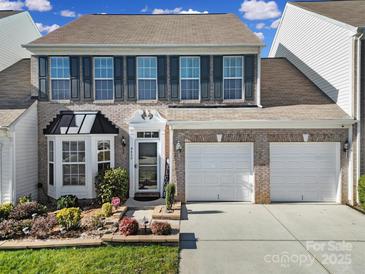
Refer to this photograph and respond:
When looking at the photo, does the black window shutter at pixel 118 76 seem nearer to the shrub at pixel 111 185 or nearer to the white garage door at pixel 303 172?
the shrub at pixel 111 185

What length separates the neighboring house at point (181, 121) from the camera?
11180 mm

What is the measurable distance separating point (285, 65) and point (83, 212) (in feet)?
42.9

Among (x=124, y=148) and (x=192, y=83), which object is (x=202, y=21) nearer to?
(x=192, y=83)

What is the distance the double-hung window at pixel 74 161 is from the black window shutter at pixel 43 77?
98.9 inches

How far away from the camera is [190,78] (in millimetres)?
12336

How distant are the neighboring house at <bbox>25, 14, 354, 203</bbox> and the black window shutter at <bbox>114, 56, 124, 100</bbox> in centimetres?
4

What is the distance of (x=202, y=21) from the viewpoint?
1526 cm

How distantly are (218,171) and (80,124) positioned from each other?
19.3 feet

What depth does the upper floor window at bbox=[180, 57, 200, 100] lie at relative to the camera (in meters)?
12.3

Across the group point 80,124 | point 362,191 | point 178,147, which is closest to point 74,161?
point 80,124

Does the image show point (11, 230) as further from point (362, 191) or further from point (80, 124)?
point (362, 191)

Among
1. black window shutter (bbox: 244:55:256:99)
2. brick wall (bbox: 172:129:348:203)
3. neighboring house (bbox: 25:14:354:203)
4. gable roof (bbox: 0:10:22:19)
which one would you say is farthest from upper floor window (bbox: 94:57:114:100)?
gable roof (bbox: 0:10:22:19)

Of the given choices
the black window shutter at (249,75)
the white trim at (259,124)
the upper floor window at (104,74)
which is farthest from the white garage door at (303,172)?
the upper floor window at (104,74)

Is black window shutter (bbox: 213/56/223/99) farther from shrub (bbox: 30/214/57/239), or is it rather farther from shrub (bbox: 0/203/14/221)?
shrub (bbox: 0/203/14/221)
